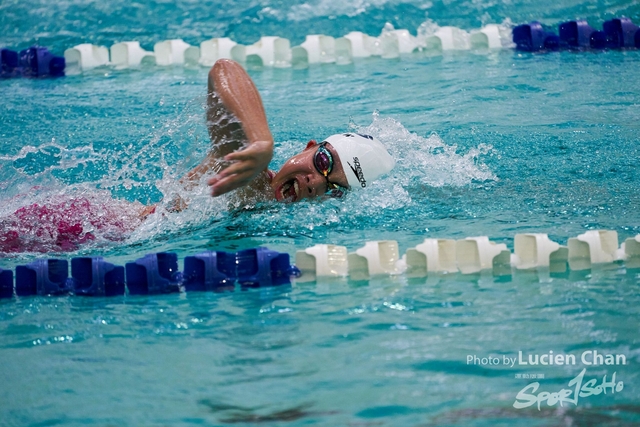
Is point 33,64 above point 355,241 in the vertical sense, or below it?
above

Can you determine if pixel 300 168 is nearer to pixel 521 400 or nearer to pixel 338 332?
pixel 338 332

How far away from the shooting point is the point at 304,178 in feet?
11.1

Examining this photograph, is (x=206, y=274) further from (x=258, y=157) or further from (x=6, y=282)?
(x=6, y=282)

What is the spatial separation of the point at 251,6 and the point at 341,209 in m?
4.44

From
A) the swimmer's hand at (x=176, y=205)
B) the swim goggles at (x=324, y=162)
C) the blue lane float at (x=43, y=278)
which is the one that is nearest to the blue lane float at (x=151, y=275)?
the blue lane float at (x=43, y=278)

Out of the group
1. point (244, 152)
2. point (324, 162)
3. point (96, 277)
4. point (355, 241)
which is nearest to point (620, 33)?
point (324, 162)

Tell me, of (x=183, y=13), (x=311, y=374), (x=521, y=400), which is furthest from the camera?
(x=183, y=13)

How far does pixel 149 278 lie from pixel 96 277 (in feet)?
0.60

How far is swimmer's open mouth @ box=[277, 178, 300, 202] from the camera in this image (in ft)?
11.2

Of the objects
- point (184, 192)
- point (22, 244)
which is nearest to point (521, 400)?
point (184, 192)

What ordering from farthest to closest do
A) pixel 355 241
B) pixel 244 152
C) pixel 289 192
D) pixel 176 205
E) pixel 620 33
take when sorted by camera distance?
pixel 620 33 → pixel 289 192 → pixel 176 205 → pixel 355 241 → pixel 244 152

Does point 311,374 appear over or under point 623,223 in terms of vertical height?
under

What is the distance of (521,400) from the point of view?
203cm

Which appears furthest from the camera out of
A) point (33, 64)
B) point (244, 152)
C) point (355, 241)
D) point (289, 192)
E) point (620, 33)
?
point (620, 33)
